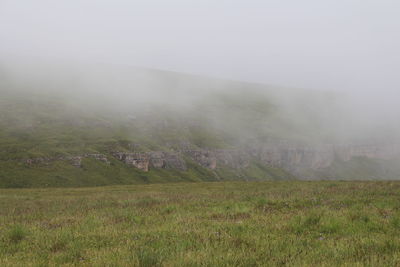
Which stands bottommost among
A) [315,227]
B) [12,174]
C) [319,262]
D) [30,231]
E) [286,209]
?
[12,174]

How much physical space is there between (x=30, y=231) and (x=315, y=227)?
905 centimetres

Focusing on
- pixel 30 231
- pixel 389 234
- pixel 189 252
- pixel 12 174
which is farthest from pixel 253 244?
pixel 12 174

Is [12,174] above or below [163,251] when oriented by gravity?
below

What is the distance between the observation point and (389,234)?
8.49 metres

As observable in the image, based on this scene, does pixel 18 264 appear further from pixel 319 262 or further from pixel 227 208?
pixel 227 208

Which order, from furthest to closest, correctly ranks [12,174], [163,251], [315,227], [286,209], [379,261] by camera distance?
1. [12,174]
2. [286,209]
3. [315,227]
4. [163,251]
5. [379,261]

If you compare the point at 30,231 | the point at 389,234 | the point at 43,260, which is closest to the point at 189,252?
the point at 43,260

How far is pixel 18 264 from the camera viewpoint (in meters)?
6.65

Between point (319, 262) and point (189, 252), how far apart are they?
2604 millimetres

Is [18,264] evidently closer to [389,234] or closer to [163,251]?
[163,251]

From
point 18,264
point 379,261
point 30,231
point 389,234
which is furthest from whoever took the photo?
point 30,231

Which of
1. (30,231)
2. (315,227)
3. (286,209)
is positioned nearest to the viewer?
(315,227)

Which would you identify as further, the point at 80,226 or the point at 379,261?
the point at 80,226

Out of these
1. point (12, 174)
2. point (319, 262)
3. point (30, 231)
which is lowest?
point (12, 174)
